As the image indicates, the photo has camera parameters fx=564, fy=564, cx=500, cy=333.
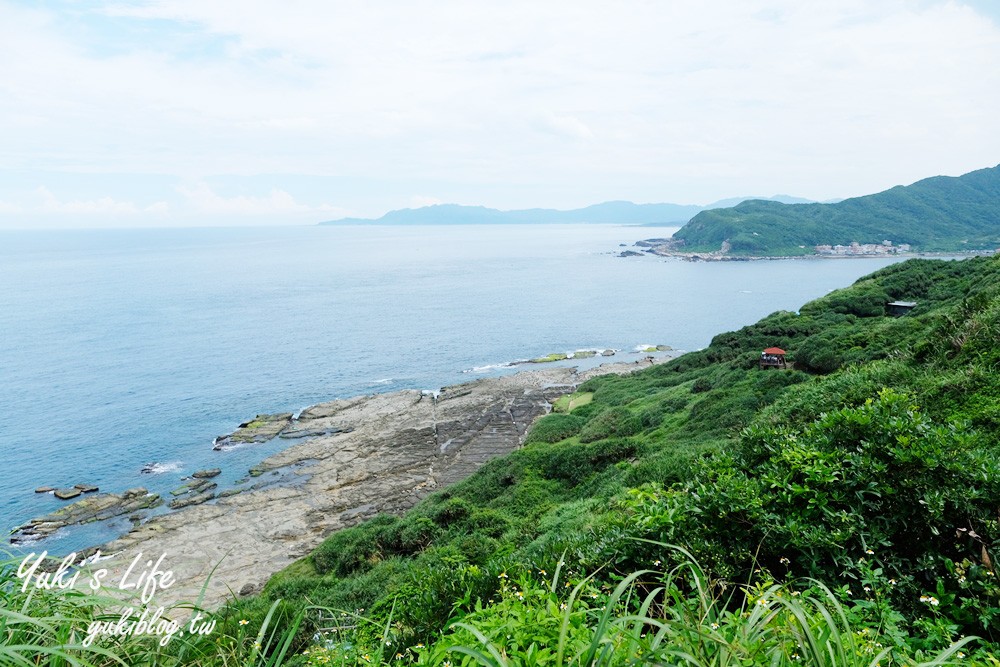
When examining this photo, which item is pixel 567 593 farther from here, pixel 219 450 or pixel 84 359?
→ pixel 84 359

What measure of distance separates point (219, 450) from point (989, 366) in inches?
1726

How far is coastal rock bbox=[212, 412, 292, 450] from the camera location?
141 ft

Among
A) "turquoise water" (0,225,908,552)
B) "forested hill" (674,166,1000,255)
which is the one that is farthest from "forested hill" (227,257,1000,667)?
"forested hill" (674,166,1000,255)

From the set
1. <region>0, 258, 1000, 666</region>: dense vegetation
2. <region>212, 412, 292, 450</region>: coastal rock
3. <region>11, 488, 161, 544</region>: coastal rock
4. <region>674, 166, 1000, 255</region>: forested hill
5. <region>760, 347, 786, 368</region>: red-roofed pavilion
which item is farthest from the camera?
<region>674, 166, 1000, 255</region>: forested hill

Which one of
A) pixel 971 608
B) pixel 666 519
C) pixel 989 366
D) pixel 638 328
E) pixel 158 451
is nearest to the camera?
pixel 971 608

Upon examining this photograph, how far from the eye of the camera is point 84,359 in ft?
A: 212

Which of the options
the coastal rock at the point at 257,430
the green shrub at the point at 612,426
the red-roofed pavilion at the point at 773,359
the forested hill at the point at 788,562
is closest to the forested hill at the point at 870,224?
the red-roofed pavilion at the point at 773,359

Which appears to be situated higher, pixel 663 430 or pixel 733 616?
pixel 733 616

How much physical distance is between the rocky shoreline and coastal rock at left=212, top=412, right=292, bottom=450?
0.71 feet

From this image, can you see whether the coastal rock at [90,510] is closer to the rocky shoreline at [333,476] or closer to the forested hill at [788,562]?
the rocky shoreline at [333,476]

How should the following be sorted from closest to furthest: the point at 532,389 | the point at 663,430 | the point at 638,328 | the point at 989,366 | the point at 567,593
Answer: the point at 567,593 < the point at 989,366 < the point at 663,430 < the point at 532,389 < the point at 638,328

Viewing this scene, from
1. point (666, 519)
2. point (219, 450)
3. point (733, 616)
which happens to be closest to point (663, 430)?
point (666, 519)

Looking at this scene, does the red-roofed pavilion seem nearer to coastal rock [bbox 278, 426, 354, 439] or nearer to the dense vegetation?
the dense vegetation

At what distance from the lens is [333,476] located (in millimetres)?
35406
